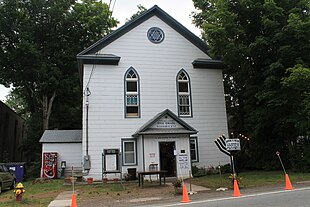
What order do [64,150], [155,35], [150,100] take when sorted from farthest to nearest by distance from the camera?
[64,150] → [155,35] → [150,100]

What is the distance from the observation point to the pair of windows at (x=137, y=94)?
19984 millimetres

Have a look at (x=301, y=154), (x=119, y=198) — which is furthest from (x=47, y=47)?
(x=301, y=154)

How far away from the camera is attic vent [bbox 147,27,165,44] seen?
69.1 feet

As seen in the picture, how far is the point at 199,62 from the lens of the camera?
70.0 ft

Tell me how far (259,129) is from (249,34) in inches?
254

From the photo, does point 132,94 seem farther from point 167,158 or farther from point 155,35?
point 167,158

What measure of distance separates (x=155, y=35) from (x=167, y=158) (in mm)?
8707

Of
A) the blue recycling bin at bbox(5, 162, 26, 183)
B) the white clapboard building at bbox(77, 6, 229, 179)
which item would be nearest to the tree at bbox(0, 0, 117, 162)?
the blue recycling bin at bbox(5, 162, 26, 183)

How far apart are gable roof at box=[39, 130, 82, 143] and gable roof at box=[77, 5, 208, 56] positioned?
6.46m

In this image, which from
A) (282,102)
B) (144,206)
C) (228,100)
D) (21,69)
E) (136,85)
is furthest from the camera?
(21,69)

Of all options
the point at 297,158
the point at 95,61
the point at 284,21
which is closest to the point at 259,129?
the point at 297,158

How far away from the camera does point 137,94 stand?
2022 centimetres

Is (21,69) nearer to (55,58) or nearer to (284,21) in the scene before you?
(55,58)

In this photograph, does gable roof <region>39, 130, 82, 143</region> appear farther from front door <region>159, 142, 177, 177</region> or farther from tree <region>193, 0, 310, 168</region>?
tree <region>193, 0, 310, 168</region>
